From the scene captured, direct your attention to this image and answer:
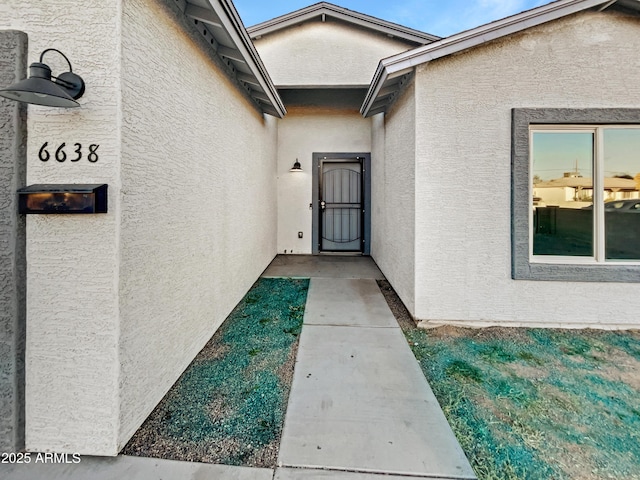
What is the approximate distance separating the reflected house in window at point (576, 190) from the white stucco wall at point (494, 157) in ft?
1.72

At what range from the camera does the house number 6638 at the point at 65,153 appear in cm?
179

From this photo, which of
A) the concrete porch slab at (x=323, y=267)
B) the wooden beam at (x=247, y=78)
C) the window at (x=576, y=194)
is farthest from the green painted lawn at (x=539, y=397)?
the wooden beam at (x=247, y=78)

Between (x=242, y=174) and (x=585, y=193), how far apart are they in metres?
4.58

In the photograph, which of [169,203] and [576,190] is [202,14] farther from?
[576,190]

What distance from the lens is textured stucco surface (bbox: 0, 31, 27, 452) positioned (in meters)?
1.74

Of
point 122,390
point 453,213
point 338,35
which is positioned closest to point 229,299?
point 122,390

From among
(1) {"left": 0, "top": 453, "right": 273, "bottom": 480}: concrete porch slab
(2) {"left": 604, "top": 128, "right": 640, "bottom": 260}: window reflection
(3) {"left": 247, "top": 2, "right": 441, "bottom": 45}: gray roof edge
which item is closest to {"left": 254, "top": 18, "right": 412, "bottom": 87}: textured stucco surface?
(3) {"left": 247, "top": 2, "right": 441, "bottom": 45}: gray roof edge

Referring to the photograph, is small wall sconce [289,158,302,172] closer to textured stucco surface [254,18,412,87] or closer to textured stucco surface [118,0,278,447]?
textured stucco surface [254,18,412,87]

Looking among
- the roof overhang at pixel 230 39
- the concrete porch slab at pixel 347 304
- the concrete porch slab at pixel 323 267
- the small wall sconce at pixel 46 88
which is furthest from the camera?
the concrete porch slab at pixel 323 267

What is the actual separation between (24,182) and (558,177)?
5106 millimetres

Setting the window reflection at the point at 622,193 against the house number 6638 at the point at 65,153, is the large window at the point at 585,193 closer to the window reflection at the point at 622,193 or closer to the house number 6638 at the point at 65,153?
the window reflection at the point at 622,193

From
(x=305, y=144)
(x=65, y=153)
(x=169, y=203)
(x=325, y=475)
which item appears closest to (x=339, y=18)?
(x=305, y=144)

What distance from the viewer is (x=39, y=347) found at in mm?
1790

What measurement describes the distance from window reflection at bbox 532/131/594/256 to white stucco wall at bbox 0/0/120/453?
433cm
